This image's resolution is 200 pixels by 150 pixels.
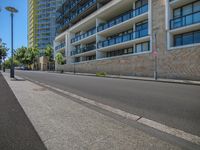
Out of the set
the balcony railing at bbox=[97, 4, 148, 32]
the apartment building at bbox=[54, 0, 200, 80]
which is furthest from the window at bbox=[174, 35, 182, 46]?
the balcony railing at bbox=[97, 4, 148, 32]

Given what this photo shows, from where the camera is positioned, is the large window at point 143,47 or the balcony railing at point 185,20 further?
the large window at point 143,47

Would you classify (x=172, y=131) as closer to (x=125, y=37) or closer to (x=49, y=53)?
(x=125, y=37)

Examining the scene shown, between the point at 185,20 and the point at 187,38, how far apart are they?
207 cm

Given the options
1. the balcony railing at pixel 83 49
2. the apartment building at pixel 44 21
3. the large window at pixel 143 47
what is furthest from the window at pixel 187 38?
the apartment building at pixel 44 21

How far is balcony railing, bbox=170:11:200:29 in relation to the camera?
20084mm

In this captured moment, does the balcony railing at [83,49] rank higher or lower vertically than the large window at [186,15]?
lower

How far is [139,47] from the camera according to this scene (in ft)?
93.1

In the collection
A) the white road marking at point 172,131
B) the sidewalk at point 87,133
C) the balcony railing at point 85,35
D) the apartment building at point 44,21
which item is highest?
the apartment building at point 44,21

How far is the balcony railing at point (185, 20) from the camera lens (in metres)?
20.1

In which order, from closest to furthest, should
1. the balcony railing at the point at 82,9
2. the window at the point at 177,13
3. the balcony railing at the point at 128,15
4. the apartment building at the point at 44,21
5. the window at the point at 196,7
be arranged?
the window at the point at 196,7, the window at the point at 177,13, the balcony railing at the point at 128,15, the balcony railing at the point at 82,9, the apartment building at the point at 44,21

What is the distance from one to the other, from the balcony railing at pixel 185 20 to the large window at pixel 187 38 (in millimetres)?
1290

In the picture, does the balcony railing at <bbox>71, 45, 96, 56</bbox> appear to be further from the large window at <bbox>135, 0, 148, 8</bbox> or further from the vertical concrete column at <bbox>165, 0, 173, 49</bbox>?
the vertical concrete column at <bbox>165, 0, 173, 49</bbox>

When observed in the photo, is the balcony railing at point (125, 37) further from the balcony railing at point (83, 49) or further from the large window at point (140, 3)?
the large window at point (140, 3)

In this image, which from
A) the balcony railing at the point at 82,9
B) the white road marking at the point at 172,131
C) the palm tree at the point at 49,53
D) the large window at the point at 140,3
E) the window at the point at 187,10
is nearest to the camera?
the white road marking at the point at 172,131
